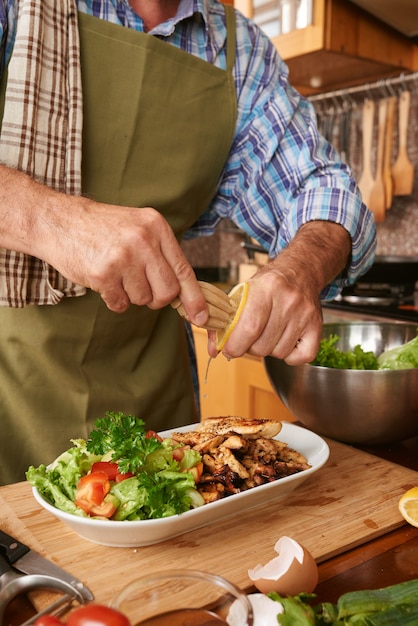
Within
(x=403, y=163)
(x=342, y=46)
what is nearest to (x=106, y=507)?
(x=342, y=46)

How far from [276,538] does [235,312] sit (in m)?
0.30

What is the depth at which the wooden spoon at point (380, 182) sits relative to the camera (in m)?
2.77

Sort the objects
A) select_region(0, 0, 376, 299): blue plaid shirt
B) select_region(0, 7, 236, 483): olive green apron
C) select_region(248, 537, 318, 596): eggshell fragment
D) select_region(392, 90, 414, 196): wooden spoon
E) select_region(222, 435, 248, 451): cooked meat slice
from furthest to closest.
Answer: select_region(392, 90, 414, 196): wooden spoon → select_region(0, 0, 376, 299): blue plaid shirt → select_region(0, 7, 236, 483): olive green apron → select_region(222, 435, 248, 451): cooked meat slice → select_region(248, 537, 318, 596): eggshell fragment

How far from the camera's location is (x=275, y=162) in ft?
4.45

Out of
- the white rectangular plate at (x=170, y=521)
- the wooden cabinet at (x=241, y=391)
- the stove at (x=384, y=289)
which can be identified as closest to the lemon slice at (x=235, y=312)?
the white rectangular plate at (x=170, y=521)

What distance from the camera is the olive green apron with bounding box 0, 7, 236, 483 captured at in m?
1.16

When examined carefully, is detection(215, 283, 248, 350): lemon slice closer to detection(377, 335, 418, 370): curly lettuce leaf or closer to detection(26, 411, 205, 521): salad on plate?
detection(26, 411, 205, 521): salad on plate

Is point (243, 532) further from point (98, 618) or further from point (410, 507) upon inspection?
point (98, 618)

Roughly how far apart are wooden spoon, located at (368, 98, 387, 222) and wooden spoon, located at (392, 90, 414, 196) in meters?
0.06

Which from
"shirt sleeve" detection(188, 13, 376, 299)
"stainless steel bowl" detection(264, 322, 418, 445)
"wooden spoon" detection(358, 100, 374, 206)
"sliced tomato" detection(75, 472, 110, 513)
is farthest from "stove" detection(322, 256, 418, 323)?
"sliced tomato" detection(75, 472, 110, 513)

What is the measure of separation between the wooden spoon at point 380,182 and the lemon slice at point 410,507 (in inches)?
81.8

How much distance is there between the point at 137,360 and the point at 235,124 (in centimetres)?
52

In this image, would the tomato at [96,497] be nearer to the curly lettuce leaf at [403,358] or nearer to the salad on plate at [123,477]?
the salad on plate at [123,477]

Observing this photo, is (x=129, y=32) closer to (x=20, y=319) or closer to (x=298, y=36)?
(x=20, y=319)
